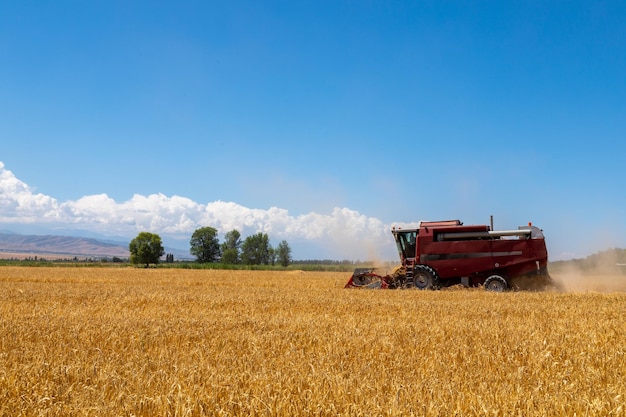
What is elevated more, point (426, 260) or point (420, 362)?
point (426, 260)

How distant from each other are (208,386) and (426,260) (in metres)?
15.9

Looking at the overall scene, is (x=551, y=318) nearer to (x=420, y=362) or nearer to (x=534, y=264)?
(x=420, y=362)

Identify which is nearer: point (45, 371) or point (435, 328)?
point (45, 371)

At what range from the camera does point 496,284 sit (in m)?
18.0

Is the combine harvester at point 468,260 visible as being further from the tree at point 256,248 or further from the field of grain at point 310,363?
the tree at point 256,248

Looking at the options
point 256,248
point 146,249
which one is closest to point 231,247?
point 256,248

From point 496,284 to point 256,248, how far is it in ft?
334

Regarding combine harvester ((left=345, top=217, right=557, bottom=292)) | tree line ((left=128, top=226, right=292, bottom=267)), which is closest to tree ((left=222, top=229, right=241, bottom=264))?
tree line ((left=128, top=226, right=292, bottom=267))

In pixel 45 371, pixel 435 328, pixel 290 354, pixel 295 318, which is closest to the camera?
pixel 45 371

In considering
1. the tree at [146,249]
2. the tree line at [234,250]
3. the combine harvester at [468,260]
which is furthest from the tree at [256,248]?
the combine harvester at [468,260]

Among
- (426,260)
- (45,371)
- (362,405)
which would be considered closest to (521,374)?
(362,405)

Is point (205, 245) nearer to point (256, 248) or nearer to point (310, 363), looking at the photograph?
point (256, 248)

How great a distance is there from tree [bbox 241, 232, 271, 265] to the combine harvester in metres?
97.0

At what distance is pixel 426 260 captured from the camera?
62.8 ft
